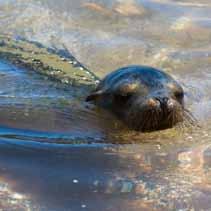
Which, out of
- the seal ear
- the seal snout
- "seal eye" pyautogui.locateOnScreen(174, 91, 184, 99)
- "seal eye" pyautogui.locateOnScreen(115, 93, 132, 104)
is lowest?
the seal ear

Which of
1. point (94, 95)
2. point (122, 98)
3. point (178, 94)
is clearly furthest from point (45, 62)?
point (178, 94)

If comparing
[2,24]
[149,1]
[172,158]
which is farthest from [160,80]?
[149,1]

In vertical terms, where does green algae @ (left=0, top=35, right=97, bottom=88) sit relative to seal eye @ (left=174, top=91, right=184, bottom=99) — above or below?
below

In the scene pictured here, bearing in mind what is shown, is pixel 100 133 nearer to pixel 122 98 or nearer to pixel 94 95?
pixel 122 98

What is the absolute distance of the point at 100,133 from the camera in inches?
168

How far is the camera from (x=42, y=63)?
6.50 m

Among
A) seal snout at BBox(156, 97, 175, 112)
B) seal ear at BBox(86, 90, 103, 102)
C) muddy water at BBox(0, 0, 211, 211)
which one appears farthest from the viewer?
seal ear at BBox(86, 90, 103, 102)

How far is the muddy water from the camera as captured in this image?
2.92 meters

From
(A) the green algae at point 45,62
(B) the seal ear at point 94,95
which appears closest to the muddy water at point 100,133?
(B) the seal ear at point 94,95

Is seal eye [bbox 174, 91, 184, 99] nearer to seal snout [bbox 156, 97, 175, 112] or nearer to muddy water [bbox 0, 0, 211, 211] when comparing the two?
muddy water [bbox 0, 0, 211, 211]

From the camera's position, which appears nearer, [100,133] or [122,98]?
[100,133]

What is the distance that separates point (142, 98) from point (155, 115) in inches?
10.1

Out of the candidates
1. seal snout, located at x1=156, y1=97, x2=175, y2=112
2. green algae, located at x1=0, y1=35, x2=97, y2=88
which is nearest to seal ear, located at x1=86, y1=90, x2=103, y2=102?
green algae, located at x1=0, y1=35, x2=97, y2=88

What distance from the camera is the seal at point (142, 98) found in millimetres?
4297
